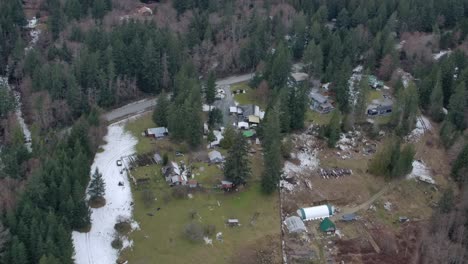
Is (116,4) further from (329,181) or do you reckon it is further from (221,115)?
(329,181)

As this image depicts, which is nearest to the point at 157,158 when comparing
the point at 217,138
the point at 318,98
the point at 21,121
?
the point at 217,138

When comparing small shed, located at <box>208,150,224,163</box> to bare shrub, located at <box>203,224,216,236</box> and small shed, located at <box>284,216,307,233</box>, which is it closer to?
bare shrub, located at <box>203,224,216,236</box>

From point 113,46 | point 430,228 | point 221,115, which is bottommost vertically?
point 430,228

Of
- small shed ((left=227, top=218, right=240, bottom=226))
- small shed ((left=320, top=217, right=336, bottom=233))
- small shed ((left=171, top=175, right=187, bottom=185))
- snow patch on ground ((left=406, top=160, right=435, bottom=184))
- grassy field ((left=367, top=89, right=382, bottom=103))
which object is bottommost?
snow patch on ground ((left=406, top=160, right=435, bottom=184))

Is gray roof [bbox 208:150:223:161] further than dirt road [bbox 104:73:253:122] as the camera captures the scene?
No

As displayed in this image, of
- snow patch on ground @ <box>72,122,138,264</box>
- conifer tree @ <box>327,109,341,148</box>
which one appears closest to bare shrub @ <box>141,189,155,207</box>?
snow patch on ground @ <box>72,122,138,264</box>

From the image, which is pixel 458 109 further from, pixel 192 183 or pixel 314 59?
pixel 192 183

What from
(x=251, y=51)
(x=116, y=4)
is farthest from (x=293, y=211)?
(x=116, y=4)
